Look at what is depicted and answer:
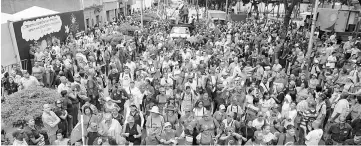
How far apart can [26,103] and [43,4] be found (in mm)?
19470

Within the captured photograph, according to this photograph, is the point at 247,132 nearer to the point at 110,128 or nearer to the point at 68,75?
the point at 110,128

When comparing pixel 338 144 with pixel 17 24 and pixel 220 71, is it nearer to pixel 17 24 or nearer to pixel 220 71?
pixel 220 71

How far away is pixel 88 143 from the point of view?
18.6 ft

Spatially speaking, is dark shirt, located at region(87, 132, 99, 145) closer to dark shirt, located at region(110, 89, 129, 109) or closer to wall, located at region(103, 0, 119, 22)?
dark shirt, located at region(110, 89, 129, 109)

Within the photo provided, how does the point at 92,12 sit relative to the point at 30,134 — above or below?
above

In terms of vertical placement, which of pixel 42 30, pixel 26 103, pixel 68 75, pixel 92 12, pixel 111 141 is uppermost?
pixel 92 12

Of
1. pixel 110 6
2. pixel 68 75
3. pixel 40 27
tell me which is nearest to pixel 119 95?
pixel 68 75

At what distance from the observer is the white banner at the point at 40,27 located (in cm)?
1360

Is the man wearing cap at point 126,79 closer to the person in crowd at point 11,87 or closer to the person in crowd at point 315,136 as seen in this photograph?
the person in crowd at point 11,87

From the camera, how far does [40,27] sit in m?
14.8

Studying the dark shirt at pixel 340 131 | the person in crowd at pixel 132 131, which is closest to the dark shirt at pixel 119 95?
the person in crowd at pixel 132 131

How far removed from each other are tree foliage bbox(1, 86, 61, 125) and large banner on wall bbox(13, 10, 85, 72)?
21.5ft

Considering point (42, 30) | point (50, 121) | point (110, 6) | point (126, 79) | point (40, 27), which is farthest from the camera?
point (110, 6)

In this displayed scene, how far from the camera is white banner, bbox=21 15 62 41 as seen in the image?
535 inches
